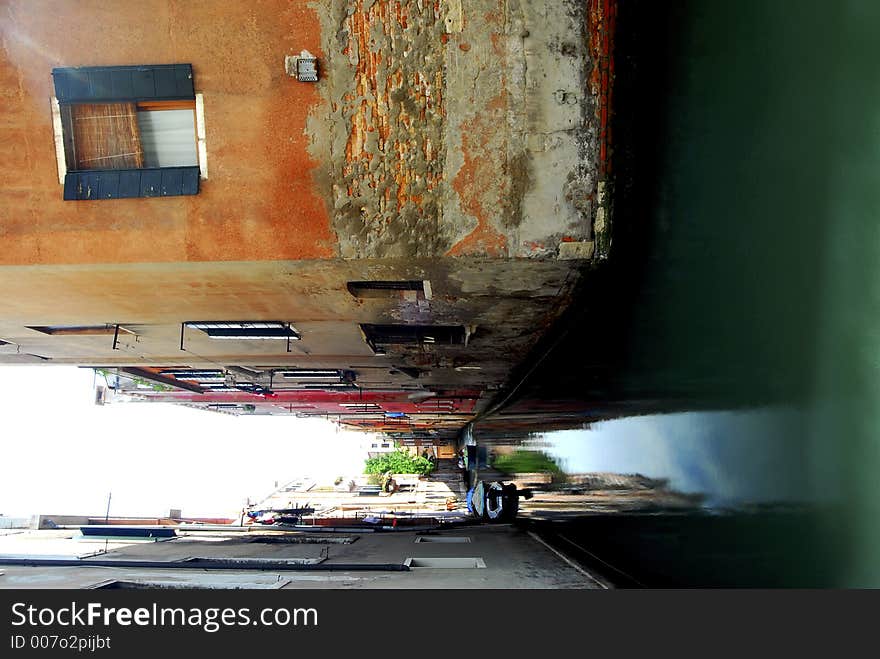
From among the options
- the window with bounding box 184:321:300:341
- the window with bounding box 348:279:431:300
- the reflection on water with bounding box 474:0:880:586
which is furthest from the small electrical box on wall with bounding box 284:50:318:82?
the window with bounding box 184:321:300:341

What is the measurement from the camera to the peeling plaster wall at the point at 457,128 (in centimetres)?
494

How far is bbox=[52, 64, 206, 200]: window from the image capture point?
5.12 metres

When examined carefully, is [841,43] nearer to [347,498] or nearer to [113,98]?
[113,98]

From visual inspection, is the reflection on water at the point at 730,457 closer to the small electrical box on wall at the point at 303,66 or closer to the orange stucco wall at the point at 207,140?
the orange stucco wall at the point at 207,140

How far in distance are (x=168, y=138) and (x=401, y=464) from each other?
3491 centimetres

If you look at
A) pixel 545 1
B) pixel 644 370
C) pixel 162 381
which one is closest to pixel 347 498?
pixel 162 381

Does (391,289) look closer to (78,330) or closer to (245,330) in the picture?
(245,330)

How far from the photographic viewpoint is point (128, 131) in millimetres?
5340

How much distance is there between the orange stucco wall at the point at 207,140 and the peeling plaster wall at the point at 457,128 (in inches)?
12.4

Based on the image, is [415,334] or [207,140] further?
[415,334]

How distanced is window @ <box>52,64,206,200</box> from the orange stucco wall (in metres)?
0.11

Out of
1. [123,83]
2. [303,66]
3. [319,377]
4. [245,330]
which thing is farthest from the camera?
[319,377]

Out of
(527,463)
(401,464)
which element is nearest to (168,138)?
(527,463)
